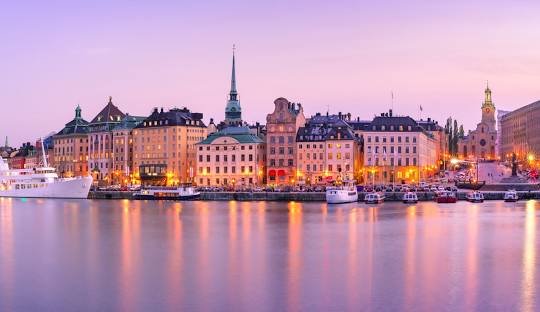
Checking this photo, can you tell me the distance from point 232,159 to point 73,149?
151 feet

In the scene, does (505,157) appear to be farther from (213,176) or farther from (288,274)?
(288,274)

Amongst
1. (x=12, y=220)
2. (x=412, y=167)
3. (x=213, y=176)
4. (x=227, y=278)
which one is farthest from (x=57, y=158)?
(x=227, y=278)

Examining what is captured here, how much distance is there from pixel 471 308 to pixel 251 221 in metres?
37.9

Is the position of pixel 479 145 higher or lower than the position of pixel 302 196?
higher

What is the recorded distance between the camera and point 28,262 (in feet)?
141

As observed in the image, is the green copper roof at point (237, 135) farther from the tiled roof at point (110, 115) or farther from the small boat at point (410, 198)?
the small boat at point (410, 198)

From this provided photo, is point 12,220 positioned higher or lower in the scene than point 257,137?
lower

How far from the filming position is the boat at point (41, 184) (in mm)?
119250

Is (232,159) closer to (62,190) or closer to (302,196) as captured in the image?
(302,196)

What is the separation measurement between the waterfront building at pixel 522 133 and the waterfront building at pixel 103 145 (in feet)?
243

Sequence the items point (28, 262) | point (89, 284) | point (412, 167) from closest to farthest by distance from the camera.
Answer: point (89, 284), point (28, 262), point (412, 167)

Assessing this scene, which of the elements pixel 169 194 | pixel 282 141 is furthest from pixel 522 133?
pixel 169 194

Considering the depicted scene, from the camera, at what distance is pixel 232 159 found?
120750mm

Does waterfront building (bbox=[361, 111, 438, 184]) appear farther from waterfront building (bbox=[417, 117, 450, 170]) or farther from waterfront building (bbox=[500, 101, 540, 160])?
waterfront building (bbox=[500, 101, 540, 160])
